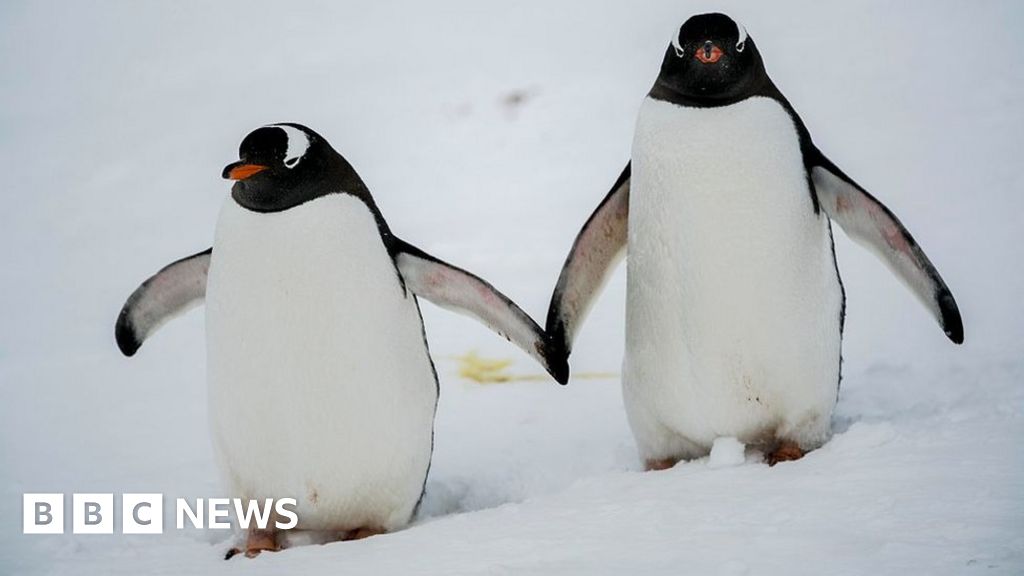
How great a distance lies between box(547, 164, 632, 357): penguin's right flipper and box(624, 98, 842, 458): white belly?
13cm

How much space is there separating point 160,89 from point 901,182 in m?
5.69

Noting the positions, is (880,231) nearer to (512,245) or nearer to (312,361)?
(312,361)

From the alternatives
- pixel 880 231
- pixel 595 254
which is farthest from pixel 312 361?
pixel 880 231

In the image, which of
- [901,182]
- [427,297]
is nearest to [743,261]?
[427,297]

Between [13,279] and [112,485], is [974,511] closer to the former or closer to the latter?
[112,485]

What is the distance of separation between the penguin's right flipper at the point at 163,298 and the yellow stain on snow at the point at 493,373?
1098 millimetres

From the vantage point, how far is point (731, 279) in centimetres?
227

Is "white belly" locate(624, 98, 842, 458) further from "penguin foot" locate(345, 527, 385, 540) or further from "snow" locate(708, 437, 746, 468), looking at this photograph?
"penguin foot" locate(345, 527, 385, 540)

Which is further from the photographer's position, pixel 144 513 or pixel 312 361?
pixel 144 513

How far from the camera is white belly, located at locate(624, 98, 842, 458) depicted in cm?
228

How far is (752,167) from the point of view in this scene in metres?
2.28

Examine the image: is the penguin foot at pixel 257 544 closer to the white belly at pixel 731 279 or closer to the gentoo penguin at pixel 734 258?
the gentoo penguin at pixel 734 258

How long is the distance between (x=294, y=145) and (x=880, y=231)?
1169 mm

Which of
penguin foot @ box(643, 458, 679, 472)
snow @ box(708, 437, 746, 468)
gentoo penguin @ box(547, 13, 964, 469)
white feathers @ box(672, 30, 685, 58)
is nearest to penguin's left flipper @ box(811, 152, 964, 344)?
gentoo penguin @ box(547, 13, 964, 469)
